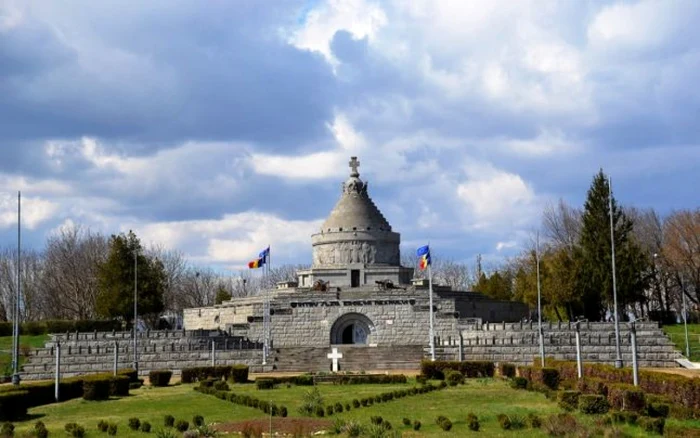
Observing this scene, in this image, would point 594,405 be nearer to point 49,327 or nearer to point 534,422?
point 534,422

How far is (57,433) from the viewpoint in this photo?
67.6 ft

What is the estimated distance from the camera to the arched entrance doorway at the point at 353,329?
172 ft

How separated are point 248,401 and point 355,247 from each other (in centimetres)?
3898

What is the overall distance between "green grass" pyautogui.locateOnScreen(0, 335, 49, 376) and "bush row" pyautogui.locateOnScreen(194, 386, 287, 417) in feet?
55.3

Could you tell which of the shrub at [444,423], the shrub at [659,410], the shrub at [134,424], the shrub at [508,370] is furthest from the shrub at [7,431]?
the shrub at [508,370]

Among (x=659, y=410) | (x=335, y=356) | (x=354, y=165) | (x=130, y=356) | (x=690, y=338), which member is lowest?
(x=659, y=410)

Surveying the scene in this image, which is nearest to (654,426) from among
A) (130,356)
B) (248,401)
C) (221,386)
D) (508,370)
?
(248,401)

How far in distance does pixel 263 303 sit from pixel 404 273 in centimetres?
1171

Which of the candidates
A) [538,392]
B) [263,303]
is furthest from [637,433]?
[263,303]

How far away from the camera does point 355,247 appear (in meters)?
65.5

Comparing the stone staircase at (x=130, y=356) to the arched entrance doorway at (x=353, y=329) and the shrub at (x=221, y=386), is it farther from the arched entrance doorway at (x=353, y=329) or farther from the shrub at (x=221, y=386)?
the shrub at (x=221, y=386)

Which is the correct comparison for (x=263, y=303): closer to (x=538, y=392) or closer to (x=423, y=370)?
(x=423, y=370)

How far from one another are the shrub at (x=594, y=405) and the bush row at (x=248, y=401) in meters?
7.42

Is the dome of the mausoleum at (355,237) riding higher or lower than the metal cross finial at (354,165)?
lower
